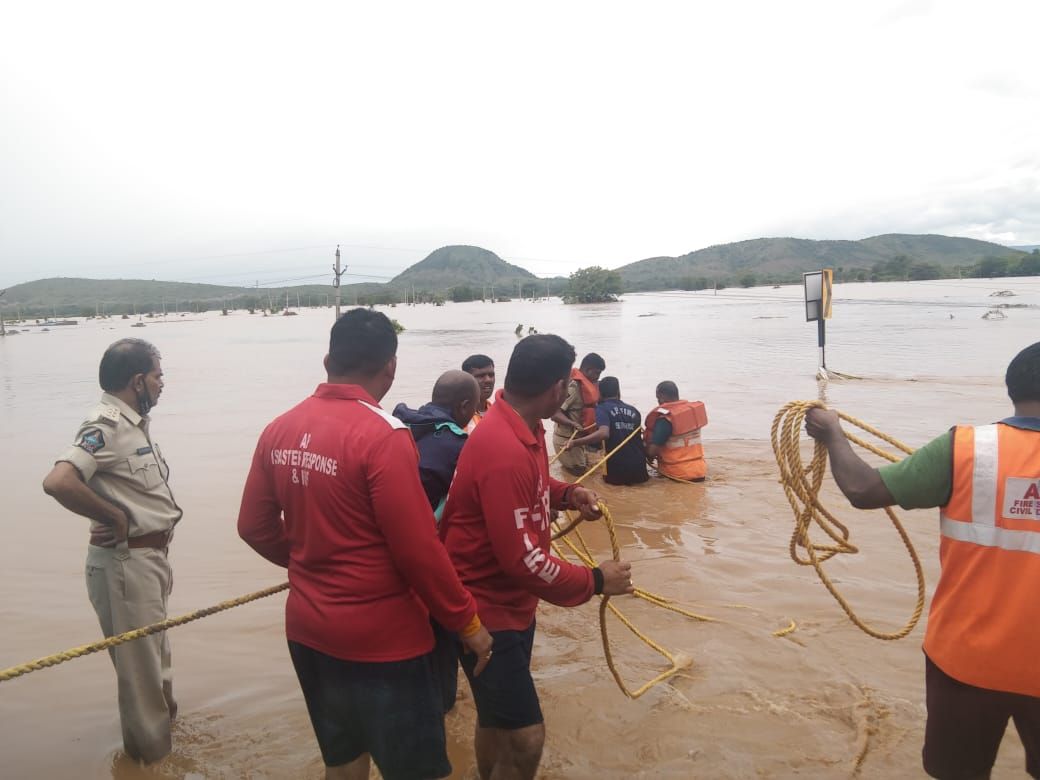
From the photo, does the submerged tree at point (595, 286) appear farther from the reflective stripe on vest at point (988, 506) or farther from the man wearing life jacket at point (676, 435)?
the reflective stripe on vest at point (988, 506)

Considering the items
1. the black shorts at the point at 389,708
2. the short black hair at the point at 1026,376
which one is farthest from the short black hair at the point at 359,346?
the short black hair at the point at 1026,376

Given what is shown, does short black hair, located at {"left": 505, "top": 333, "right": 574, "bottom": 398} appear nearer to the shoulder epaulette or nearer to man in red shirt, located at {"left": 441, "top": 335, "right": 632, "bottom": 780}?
man in red shirt, located at {"left": 441, "top": 335, "right": 632, "bottom": 780}

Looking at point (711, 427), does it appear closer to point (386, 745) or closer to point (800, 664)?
point (800, 664)

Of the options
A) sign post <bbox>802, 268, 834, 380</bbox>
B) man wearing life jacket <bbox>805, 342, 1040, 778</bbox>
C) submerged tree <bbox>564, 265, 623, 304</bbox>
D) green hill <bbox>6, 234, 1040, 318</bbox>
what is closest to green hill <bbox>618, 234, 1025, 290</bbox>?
green hill <bbox>6, 234, 1040, 318</bbox>

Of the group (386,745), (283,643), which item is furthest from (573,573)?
(283,643)

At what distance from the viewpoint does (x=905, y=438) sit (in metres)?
Answer: 11.0

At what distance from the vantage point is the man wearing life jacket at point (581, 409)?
26.6 feet

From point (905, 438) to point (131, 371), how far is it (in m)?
11.2

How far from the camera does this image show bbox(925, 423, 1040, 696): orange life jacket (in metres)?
2.07

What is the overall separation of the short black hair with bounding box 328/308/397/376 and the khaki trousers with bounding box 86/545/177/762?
1.59 m

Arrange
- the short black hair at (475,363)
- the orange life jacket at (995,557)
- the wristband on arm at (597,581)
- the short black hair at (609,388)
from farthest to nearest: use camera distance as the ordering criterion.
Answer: the short black hair at (609,388) < the short black hair at (475,363) < the wristband on arm at (597,581) < the orange life jacket at (995,557)

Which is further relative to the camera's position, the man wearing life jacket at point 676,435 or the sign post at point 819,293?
the sign post at point 819,293

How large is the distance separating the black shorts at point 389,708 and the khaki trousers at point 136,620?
1.26 metres

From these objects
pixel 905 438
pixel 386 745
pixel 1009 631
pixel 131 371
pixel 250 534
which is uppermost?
pixel 131 371
